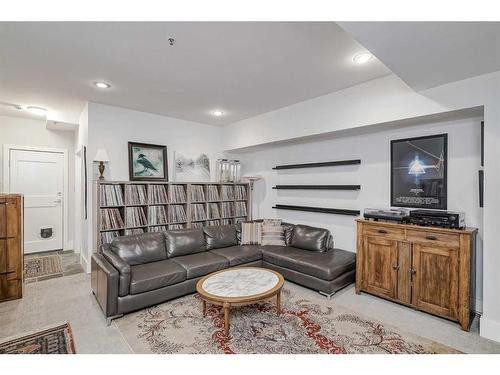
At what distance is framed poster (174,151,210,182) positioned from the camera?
175 inches

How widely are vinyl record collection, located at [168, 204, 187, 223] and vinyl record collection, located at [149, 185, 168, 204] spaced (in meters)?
0.19

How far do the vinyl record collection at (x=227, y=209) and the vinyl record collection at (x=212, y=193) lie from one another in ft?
0.59

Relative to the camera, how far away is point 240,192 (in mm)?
4992

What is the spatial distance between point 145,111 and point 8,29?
216cm

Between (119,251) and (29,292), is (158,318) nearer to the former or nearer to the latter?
(119,251)

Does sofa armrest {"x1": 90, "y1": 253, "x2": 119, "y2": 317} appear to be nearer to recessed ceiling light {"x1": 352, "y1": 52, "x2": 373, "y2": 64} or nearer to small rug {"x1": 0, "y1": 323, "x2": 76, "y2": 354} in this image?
small rug {"x1": 0, "y1": 323, "x2": 76, "y2": 354}

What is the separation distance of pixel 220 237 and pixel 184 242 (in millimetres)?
602

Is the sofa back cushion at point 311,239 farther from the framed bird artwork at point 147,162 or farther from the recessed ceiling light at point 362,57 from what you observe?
the framed bird artwork at point 147,162

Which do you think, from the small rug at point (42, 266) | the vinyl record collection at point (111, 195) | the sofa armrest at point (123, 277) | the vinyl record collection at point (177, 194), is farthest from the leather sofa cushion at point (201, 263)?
the small rug at point (42, 266)

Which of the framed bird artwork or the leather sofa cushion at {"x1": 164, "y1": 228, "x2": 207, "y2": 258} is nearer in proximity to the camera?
the leather sofa cushion at {"x1": 164, "y1": 228, "x2": 207, "y2": 258}

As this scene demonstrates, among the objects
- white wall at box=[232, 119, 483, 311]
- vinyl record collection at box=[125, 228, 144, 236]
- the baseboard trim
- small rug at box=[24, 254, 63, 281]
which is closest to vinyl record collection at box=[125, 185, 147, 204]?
vinyl record collection at box=[125, 228, 144, 236]

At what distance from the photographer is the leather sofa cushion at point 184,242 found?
3.42 metres

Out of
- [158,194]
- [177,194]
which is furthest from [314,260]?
[158,194]
